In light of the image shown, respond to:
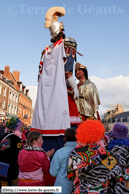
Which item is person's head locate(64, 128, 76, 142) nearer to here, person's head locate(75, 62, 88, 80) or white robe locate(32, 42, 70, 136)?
white robe locate(32, 42, 70, 136)

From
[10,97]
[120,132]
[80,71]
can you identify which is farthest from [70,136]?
[10,97]

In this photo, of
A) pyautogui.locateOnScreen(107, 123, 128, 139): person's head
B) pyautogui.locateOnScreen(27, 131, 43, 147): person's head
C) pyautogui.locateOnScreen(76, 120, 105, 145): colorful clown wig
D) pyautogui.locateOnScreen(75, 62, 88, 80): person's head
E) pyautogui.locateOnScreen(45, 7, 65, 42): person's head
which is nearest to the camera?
pyautogui.locateOnScreen(76, 120, 105, 145): colorful clown wig

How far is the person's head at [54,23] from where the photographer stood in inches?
156

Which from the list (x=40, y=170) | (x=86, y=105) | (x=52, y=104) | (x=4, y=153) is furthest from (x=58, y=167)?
(x=86, y=105)

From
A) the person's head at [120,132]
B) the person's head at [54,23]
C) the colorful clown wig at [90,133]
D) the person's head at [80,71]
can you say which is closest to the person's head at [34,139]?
the colorful clown wig at [90,133]

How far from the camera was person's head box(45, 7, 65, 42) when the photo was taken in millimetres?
3973

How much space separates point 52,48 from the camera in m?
3.98

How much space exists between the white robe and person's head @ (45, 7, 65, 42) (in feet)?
1.31

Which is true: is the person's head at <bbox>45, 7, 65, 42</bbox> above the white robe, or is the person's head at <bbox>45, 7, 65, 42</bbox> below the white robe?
above

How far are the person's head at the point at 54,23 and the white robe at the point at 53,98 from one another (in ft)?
1.31

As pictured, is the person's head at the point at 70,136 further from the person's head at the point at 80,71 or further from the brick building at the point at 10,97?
the brick building at the point at 10,97

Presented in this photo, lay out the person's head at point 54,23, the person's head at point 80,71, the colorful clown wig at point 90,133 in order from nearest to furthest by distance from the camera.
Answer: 1. the colorful clown wig at point 90,133
2. the person's head at point 54,23
3. the person's head at point 80,71

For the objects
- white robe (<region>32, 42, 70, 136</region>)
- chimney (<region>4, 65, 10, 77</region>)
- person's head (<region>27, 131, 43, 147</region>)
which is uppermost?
chimney (<region>4, 65, 10, 77</region>)

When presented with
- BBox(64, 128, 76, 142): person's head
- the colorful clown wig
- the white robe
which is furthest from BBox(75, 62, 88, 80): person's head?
the colorful clown wig
